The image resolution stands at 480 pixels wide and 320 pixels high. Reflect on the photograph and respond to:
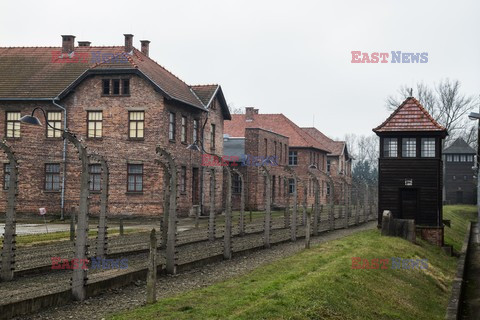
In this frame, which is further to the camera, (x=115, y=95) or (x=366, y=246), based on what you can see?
(x=115, y=95)

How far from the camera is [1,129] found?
119ft

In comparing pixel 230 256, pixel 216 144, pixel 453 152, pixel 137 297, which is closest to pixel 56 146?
pixel 216 144

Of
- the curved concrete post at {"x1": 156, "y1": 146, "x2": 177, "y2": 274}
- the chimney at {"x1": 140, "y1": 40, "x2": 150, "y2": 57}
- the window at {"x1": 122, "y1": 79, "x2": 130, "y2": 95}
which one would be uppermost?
the chimney at {"x1": 140, "y1": 40, "x2": 150, "y2": 57}

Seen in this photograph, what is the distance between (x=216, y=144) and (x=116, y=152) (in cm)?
907

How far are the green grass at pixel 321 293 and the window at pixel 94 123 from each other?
729 inches

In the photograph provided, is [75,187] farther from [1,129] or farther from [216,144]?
[216,144]

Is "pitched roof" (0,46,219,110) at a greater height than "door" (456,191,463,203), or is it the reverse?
"pitched roof" (0,46,219,110)

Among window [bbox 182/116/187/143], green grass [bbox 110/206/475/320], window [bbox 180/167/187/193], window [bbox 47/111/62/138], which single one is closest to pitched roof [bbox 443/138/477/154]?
window [bbox 182/116/187/143]

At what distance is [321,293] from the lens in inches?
466

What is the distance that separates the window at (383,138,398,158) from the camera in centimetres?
2920

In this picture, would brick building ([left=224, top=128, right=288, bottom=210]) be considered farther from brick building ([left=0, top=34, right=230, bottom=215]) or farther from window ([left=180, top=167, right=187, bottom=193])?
brick building ([left=0, top=34, right=230, bottom=215])

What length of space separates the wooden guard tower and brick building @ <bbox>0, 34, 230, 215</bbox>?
12.0 metres

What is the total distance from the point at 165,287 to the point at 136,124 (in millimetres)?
22891

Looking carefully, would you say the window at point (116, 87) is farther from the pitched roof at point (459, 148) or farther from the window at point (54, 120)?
the pitched roof at point (459, 148)
